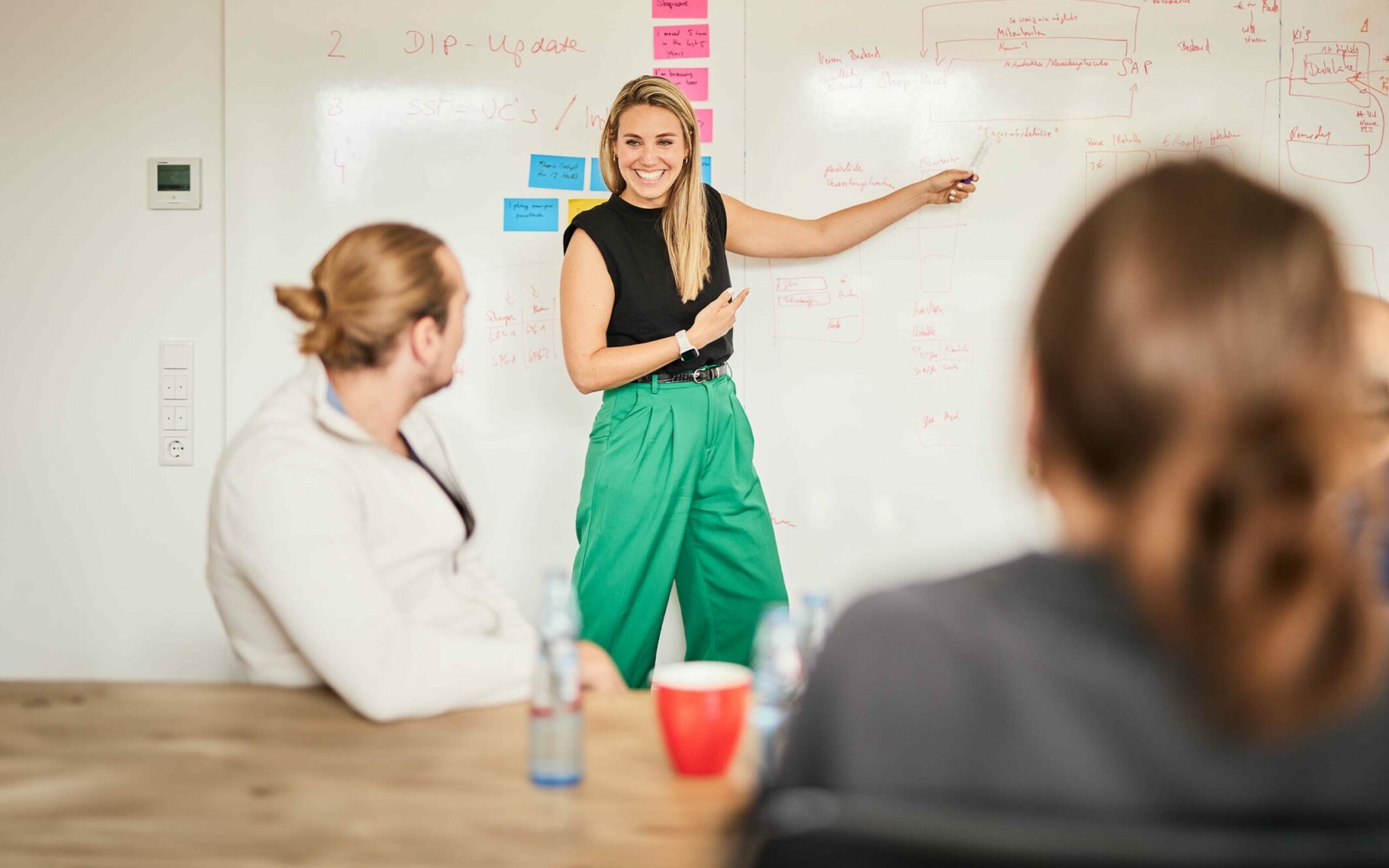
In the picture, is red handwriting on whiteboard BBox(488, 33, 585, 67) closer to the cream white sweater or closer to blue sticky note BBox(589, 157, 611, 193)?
blue sticky note BBox(589, 157, 611, 193)

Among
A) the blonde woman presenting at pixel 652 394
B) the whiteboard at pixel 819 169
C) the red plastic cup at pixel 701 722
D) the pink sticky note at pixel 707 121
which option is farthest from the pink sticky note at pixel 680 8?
the red plastic cup at pixel 701 722

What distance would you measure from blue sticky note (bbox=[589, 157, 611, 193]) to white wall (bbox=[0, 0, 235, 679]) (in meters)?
0.98

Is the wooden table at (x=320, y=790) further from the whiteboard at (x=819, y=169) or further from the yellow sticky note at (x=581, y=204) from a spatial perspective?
the yellow sticky note at (x=581, y=204)

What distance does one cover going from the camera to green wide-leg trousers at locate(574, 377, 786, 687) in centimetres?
261

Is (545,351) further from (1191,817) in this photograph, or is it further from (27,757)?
(1191,817)

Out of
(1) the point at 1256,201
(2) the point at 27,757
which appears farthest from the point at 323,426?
→ (1) the point at 1256,201

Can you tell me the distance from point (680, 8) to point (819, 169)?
540mm

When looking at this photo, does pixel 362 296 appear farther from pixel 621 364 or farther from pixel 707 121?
pixel 707 121

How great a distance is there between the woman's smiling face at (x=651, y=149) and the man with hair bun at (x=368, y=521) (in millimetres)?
1148

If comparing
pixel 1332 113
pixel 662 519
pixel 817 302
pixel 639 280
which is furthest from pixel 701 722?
pixel 1332 113

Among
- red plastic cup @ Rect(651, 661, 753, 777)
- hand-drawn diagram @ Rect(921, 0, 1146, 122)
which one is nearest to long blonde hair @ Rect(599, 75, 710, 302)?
hand-drawn diagram @ Rect(921, 0, 1146, 122)

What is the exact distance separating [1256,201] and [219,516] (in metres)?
1.14

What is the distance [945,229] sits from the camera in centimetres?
299

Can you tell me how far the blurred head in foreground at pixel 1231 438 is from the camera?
62 cm
